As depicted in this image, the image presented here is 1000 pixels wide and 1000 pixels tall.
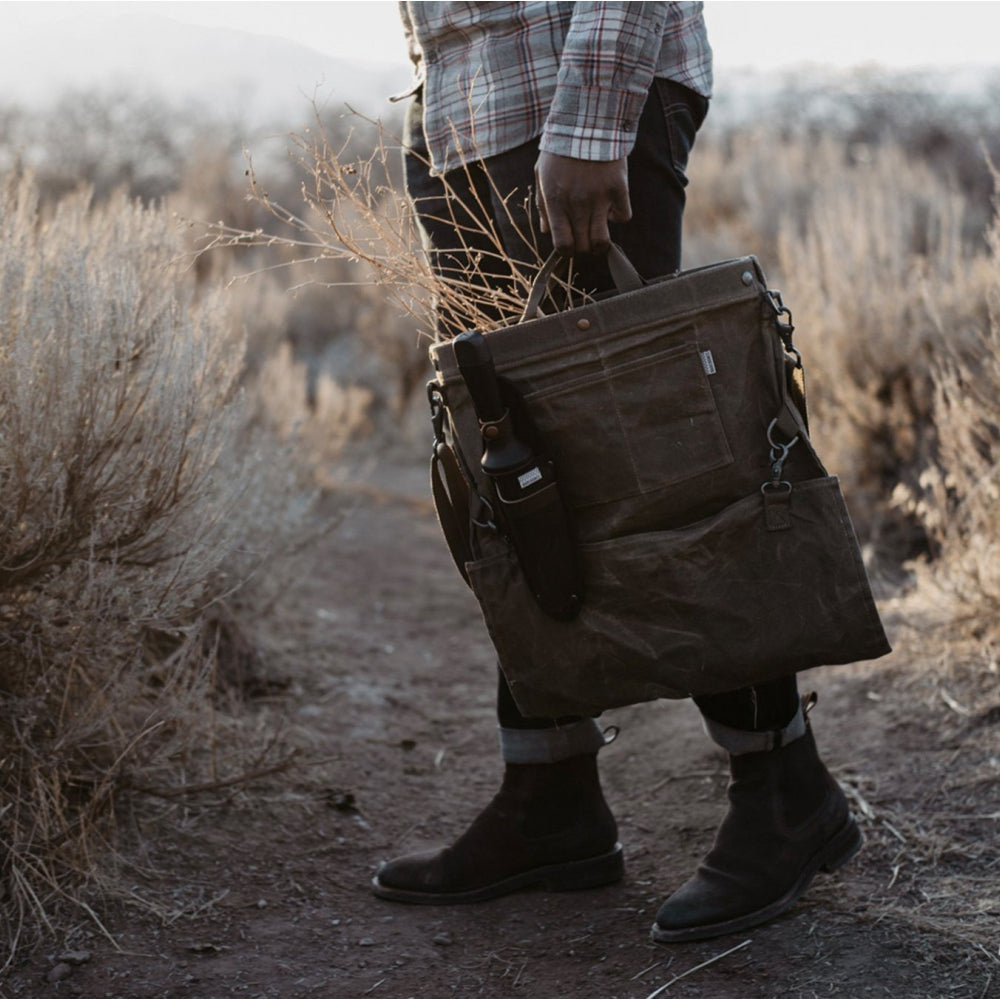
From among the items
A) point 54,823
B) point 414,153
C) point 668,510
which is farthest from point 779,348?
point 54,823

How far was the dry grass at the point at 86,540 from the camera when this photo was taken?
207 cm

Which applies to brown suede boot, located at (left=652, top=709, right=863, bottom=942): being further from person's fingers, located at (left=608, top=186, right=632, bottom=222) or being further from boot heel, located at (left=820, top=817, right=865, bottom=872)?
person's fingers, located at (left=608, top=186, right=632, bottom=222)

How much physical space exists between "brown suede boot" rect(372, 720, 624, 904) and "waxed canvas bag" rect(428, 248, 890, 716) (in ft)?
Answer: 1.71

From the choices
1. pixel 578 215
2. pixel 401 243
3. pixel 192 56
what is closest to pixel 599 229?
pixel 578 215

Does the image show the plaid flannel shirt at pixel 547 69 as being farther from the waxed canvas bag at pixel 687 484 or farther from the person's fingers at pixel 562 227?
the waxed canvas bag at pixel 687 484

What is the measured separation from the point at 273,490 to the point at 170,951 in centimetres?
183

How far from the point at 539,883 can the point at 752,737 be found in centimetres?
57

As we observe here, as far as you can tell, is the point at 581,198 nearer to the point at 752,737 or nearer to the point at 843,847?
the point at 752,737

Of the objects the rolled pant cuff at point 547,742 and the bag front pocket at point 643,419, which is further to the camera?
the rolled pant cuff at point 547,742

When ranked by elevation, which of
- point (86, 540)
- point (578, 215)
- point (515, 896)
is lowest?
point (515, 896)

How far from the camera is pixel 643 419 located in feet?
5.61

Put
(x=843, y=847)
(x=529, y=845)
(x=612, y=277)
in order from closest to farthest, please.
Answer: (x=612, y=277)
(x=843, y=847)
(x=529, y=845)

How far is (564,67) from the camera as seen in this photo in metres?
1.74

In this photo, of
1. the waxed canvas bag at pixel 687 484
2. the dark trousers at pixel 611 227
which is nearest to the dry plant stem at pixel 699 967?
the dark trousers at pixel 611 227
